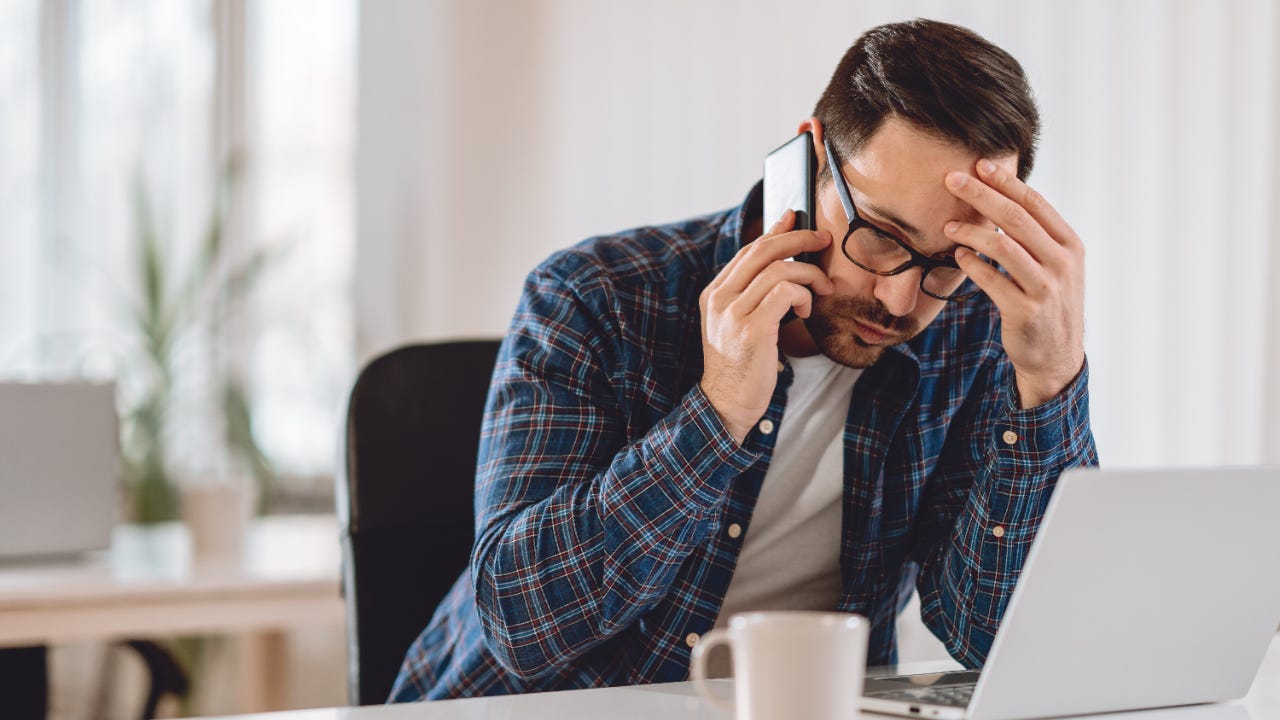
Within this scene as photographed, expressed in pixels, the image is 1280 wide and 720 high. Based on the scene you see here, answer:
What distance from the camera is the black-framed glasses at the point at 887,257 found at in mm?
1094

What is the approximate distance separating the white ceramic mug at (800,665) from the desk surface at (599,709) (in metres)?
0.23

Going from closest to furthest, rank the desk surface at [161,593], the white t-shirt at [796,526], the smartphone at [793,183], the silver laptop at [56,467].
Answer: the smartphone at [793,183]
the white t-shirt at [796,526]
the desk surface at [161,593]
the silver laptop at [56,467]

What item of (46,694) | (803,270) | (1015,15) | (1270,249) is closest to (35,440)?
(46,694)

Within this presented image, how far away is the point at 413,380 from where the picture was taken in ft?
4.55

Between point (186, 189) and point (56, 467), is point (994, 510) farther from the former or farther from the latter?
point (186, 189)

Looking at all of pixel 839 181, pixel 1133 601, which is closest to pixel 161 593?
pixel 839 181

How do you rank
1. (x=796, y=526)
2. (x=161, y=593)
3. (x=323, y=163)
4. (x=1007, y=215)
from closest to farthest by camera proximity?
(x=1007, y=215), (x=796, y=526), (x=161, y=593), (x=323, y=163)

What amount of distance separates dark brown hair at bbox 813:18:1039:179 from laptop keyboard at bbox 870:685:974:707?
471 mm

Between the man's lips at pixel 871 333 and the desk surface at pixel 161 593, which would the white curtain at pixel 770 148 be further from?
the desk surface at pixel 161 593

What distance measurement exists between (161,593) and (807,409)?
1167 mm

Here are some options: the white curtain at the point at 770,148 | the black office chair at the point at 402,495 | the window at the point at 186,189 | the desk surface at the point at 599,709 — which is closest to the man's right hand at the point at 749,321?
the desk surface at the point at 599,709

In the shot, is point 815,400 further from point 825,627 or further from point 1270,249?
point 825,627

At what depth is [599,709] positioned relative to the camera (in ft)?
2.86

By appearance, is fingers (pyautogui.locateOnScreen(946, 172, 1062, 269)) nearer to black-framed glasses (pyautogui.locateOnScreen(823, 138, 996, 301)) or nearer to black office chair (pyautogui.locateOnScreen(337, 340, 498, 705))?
black-framed glasses (pyautogui.locateOnScreen(823, 138, 996, 301))
